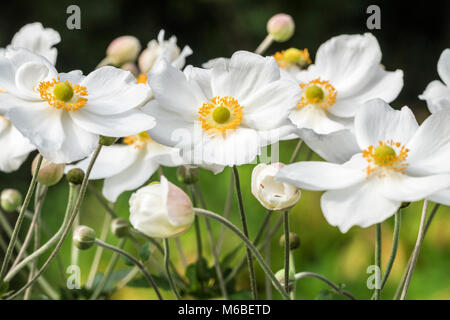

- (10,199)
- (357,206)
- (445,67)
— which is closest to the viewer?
(357,206)

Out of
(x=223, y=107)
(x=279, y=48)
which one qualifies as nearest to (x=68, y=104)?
(x=223, y=107)

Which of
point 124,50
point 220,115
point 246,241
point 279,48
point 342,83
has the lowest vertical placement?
point 246,241

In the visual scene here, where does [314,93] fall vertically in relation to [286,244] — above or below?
above

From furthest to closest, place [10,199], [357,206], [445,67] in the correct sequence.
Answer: [10,199]
[445,67]
[357,206]

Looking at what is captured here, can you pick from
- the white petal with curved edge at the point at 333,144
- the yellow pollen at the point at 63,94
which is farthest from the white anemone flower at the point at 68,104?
the white petal with curved edge at the point at 333,144

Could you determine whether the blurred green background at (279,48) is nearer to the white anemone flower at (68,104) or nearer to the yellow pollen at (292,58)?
the yellow pollen at (292,58)

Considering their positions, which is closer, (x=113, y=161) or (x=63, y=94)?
(x=63, y=94)

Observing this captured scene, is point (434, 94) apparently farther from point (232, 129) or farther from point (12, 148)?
point (12, 148)

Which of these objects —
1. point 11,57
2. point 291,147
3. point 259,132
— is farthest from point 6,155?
point 291,147
